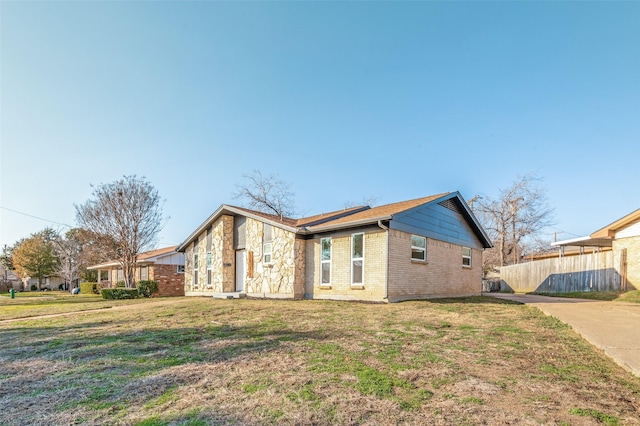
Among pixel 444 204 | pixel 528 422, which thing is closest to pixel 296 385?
pixel 528 422

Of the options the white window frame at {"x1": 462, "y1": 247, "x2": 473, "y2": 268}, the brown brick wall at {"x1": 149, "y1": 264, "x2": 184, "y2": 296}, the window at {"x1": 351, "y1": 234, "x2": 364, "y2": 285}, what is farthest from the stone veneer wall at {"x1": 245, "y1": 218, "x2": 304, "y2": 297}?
the brown brick wall at {"x1": 149, "y1": 264, "x2": 184, "y2": 296}

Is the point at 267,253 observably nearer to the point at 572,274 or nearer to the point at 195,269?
the point at 195,269

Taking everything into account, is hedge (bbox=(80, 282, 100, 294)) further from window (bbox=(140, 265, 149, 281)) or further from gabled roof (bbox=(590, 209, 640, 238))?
gabled roof (bbox=(590, 209, 640, 238))

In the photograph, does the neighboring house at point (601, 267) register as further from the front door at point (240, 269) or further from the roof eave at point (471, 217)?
the front door at point (240, 269)

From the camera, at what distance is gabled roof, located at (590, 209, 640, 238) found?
15945 mm

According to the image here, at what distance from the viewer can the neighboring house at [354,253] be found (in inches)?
498

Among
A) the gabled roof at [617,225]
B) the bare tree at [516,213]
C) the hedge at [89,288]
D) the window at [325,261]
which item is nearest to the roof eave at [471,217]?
the window at [325,261]

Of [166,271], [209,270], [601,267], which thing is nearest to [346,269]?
[209,270]

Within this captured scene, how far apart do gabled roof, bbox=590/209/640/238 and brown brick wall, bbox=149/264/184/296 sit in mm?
25378

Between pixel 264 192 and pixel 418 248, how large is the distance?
70.3ft

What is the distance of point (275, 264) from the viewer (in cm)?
1548

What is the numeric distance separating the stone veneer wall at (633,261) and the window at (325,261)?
542 inches

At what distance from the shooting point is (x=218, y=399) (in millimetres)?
3264

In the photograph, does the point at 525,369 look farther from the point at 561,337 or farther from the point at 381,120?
the point at 381,120
